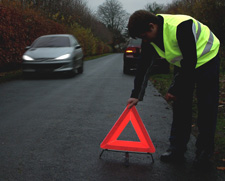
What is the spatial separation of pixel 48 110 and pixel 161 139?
2763 mm

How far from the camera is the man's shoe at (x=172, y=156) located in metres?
3.32

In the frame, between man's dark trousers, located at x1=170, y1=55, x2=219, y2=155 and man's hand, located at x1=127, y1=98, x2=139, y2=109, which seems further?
man's hand, located at x1=127, y1=98, x2=139, y2=109

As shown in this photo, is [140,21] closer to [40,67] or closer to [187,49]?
[187,49]

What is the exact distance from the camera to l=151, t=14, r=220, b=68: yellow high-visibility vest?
277 centimetres

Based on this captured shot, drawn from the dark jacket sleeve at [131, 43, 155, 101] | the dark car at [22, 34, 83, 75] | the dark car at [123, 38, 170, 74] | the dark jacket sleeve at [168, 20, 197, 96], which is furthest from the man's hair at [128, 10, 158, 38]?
the dark car at [123, 38, 170, 74]

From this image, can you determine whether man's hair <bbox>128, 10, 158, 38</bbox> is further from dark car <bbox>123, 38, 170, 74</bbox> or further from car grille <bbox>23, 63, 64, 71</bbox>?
dark car <bbox>123, 38, 170, 74</bbox>

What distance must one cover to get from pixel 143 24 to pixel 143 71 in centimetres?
76

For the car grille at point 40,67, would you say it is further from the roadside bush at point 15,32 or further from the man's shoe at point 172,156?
the man's shoe at point 172,156

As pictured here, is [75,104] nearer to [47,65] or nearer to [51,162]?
[51,162]

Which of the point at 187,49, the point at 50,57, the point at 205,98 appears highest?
the point at 187,49

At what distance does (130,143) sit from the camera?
11.1 feet

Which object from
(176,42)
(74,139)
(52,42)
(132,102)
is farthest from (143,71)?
(52,42)

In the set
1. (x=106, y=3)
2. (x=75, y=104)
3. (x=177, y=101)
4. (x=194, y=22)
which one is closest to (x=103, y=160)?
(x=177, y=101)

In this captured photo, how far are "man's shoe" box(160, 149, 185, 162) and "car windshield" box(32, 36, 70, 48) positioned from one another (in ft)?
32.2
